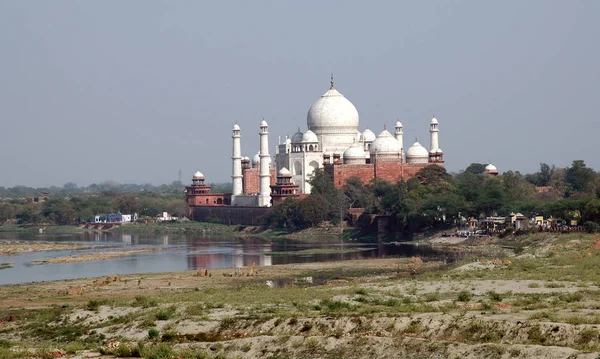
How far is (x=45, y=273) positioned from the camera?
43.0m

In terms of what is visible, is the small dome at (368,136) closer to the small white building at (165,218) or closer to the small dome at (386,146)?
the small dome at (386,146)

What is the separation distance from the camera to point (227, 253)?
53688mm

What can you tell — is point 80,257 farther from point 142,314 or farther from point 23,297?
point 142,314

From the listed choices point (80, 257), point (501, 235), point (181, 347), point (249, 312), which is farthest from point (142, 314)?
point (501, 235)

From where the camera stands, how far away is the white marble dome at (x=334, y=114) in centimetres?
8125

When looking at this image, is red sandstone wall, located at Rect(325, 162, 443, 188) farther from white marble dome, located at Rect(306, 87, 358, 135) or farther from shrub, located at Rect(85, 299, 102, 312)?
shrub, located at Rect(85, 299, 102, 312)

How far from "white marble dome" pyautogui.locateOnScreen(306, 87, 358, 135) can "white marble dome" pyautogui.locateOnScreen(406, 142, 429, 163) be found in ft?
14.3

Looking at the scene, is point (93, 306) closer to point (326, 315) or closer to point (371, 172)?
point (326, 315)

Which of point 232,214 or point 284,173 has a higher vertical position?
point 284,173

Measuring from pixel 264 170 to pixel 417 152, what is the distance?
438 inches

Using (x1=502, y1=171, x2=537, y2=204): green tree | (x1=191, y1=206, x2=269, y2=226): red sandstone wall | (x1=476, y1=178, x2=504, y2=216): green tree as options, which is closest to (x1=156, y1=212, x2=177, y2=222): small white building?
(x1=191, y1=206, x2=269, y2=226): red sandstone wall

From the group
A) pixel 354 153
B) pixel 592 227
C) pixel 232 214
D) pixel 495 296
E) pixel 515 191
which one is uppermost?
pixel 354 153

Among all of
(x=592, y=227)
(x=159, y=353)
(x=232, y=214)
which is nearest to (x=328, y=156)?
(x=232, y=214)

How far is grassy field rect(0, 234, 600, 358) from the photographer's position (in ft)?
59.5
